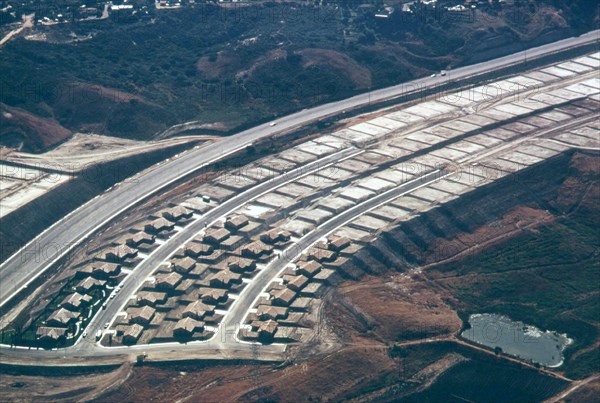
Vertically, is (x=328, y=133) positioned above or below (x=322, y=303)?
above

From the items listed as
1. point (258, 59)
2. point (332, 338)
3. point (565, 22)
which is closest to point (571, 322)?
point (332, 338)

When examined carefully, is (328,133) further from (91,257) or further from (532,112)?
(91,257)

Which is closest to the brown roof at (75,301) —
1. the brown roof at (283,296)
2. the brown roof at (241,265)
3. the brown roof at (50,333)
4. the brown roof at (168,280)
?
the brown roof at (50,333)

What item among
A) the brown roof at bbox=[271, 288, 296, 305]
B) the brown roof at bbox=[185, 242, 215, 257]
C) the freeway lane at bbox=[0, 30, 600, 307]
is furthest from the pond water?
the freeway lane at bbox=[0, 30, 600, 307]

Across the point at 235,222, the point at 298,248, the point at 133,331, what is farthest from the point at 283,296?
the point at 235,222

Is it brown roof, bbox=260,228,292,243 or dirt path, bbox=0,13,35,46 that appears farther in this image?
dirt path, bbox=0,13,35,46

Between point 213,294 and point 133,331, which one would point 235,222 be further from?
point 133,331

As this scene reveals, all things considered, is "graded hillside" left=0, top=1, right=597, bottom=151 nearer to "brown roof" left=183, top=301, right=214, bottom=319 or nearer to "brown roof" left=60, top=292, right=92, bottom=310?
"brown roof" left=60, top=292, right=92, bottom=310

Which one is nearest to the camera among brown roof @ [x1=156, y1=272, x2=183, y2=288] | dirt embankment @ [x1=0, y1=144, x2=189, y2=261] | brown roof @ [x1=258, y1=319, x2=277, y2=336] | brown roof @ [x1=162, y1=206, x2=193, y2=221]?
brown roof @ [x1=258, y1=319, x2=277, y2=336]
